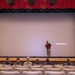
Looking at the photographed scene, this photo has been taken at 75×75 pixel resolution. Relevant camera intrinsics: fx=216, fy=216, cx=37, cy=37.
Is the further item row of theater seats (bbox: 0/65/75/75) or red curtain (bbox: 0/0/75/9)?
red curtain (bbox: 0/0/75/9)

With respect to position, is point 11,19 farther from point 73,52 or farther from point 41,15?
point 73,52

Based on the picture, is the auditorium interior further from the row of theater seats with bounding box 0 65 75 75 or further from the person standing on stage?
the row of theater seats with bounding box 0 65 75 75

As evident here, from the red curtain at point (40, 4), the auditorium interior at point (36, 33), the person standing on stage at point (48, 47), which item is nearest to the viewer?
the red curtain at point (40, 4)

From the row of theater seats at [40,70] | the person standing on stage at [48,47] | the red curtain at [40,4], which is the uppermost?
the red curtain at [40,4]

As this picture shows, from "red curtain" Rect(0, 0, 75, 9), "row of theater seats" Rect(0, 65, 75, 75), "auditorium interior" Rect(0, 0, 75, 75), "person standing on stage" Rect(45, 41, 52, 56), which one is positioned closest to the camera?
"row of theater seats" Rect(0, 65, 75, 75)

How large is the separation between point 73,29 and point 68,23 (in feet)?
1.93

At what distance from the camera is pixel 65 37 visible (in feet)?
53.2

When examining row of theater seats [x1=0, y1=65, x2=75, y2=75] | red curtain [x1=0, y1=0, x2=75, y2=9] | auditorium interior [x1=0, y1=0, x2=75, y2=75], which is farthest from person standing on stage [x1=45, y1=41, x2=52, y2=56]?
row of theater seats [x1=0, y1=65, x2=75, y2=75]

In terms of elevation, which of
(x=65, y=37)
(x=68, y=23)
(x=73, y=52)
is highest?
(x=68, y=23)

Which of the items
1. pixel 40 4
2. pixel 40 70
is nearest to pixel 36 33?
pixel 40 4

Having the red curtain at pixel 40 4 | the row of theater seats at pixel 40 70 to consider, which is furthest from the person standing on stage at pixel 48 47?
the row of theater seats at pixel 40 70

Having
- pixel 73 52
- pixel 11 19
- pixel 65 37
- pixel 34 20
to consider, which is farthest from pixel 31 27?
pixel 73 52

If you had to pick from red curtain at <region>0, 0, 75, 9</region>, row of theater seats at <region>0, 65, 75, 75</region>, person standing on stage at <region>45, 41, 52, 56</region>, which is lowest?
row of theater seats at <region>0, 65, 75, 75</region>

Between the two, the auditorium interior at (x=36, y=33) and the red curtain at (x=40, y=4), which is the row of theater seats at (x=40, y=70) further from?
the auditorium interior at (x=36, y=33)
